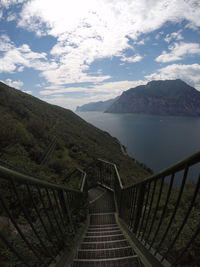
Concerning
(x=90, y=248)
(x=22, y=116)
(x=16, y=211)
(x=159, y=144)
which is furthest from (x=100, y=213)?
(x=159, y=144)

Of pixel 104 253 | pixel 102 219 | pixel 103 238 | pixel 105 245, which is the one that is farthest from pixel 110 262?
pixel 102 219

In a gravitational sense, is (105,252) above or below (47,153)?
below

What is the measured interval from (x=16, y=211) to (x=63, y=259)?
5.76ft

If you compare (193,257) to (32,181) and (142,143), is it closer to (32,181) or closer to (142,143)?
Answer: (32,181)

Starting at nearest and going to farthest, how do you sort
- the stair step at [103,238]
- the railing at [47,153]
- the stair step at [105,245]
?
the stair step at [105,245] → the stair step at [103,238] → the railing at [47,153]

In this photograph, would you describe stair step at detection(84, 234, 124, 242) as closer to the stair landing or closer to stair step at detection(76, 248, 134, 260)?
the stair landing

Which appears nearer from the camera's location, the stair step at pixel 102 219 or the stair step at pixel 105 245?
the stair step at pixel 105 245

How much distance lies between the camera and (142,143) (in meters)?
53.8

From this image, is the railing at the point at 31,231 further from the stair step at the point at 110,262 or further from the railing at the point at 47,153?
the railing at the point at 47,153

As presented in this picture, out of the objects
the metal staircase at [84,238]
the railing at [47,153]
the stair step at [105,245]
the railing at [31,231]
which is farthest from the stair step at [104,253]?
the railing at [47,153]

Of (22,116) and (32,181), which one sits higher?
(22,116)

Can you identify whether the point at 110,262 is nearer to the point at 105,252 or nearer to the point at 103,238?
the point at 105,252

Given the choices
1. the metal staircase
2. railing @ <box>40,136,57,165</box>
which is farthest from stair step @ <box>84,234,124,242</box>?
railing @ <box>40,136,57,165</box>

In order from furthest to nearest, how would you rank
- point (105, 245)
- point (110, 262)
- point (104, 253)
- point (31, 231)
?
point (105, 245) → point (104, 253) → point (110, 262) → point (31, 231)
